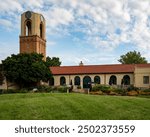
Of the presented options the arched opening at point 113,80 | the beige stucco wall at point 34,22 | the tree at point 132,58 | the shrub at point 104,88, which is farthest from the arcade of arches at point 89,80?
the tree at point 132,58

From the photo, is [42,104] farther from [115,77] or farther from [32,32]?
[32,32]

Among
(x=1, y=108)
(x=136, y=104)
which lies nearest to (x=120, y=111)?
(x=136, y=104)

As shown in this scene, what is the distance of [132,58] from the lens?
75562 mm

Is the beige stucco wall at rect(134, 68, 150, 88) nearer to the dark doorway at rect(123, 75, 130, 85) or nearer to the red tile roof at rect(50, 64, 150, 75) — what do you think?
the red tile roof at rect(50, 64, 150, 75)

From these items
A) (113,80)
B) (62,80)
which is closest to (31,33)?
(62,80)

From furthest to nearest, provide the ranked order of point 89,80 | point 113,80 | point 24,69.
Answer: point 89,80 < point 113,80 < point 24,69

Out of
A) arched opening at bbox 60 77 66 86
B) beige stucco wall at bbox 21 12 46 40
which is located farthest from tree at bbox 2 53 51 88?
beige stucco wall at bbox 21 12 46 40

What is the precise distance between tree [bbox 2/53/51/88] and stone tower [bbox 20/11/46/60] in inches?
Answer: 287

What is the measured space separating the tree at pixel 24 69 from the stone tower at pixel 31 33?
7289mm

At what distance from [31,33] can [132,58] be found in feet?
106

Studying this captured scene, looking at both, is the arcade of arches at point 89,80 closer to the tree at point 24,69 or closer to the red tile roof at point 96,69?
the red tile roof at point 96,69

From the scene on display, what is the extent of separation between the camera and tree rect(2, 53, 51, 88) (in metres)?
44.5

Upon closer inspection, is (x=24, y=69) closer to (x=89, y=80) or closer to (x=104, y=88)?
(x=89, y=80)

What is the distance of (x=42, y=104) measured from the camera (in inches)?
633
